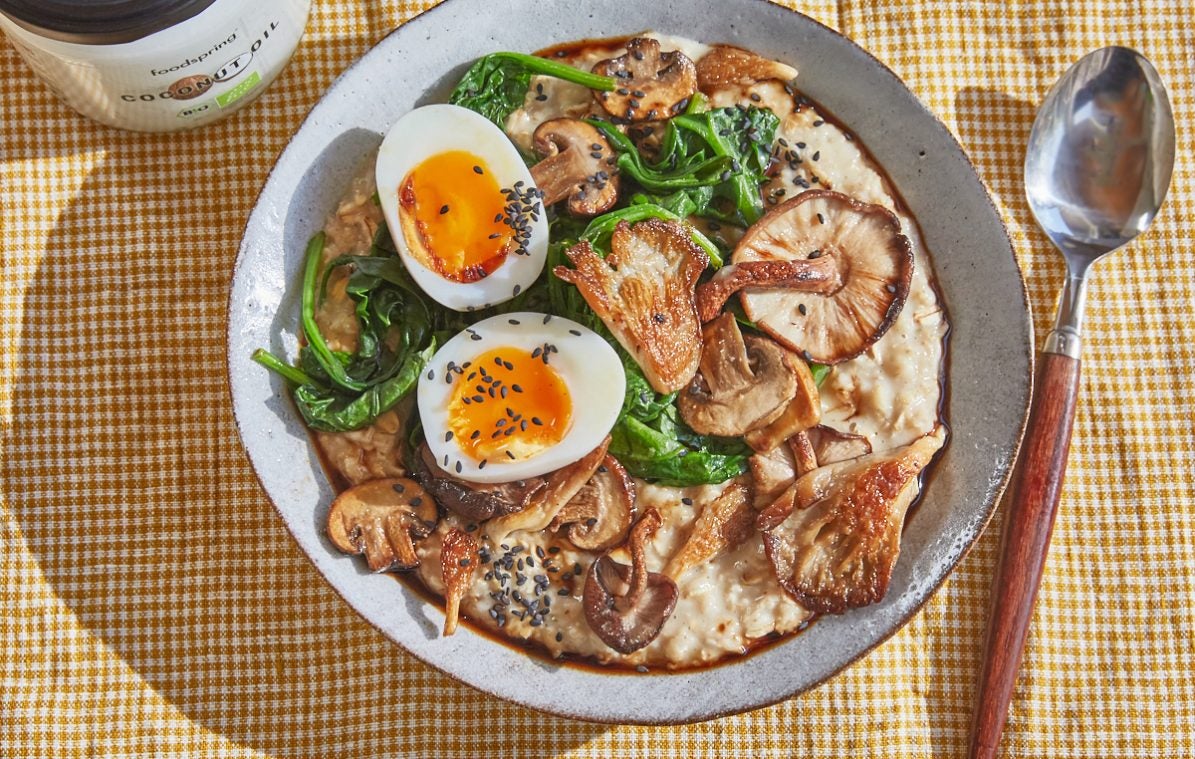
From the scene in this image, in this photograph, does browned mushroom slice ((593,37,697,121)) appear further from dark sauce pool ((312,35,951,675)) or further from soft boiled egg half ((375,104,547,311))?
soft boiled egg half ((375,104,547,311))

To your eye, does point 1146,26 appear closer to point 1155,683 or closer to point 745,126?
point 745,126

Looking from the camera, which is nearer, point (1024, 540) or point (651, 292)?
point (651, 292)

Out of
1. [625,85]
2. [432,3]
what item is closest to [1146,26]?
[625,85]

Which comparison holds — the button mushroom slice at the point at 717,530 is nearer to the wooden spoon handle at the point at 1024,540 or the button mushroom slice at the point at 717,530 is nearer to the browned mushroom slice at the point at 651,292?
the browned mushroom slice at the point at 651,292

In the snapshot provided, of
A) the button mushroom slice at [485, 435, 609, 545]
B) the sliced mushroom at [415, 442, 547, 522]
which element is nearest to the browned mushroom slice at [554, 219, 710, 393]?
the button mushroom slice at [485, 435, 609, 545]

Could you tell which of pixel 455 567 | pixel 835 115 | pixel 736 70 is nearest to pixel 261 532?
pixel 455 567

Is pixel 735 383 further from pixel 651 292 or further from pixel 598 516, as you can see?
pixel 598 516
